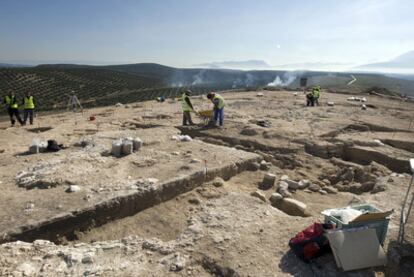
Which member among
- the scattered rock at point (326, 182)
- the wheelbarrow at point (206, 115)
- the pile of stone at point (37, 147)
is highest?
the wheelbarrow at point (206, 115)

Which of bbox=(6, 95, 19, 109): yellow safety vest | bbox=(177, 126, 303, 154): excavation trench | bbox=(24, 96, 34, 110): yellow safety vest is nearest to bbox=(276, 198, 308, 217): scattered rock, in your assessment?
bbox=(177, 126, 303, 154): excavation trench

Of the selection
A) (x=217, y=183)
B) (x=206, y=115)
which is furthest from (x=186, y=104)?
(x=217, y=183)

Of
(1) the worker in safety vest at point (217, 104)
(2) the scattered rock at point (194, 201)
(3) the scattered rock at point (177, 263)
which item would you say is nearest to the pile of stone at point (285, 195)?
(2) the scattered rock at point (194, 201)

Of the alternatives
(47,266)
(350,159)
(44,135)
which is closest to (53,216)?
(47,266)

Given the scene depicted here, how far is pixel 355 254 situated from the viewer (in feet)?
11.9

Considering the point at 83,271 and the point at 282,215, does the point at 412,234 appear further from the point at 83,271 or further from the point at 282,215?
the point at 83,271

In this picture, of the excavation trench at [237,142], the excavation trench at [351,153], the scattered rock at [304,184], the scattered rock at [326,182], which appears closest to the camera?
the scattered rock at [304,184]

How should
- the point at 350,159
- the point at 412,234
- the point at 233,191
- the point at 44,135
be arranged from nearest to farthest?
the point at 412,234
the point at 233,191
the point at 350,159
the point at 44,135

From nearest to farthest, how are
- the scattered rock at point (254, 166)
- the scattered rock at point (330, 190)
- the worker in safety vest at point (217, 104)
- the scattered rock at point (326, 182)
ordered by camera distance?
the scattered rock at point (330, 190) < the scattered rock at point (326, 182) < the scattered rock at point (254, 166) < the worker in safety vest at point (217, 104)

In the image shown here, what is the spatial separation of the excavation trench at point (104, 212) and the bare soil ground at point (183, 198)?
0.05 ft

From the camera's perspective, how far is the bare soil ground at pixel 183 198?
3830mm

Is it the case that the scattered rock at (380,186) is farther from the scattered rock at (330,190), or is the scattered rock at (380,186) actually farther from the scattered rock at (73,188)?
the scattered rock at (73,188)

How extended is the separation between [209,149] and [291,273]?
4.55 meters

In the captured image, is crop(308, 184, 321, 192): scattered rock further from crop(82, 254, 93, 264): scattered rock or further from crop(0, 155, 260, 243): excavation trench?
crop(82, 254, 93, 264): scattered rock
